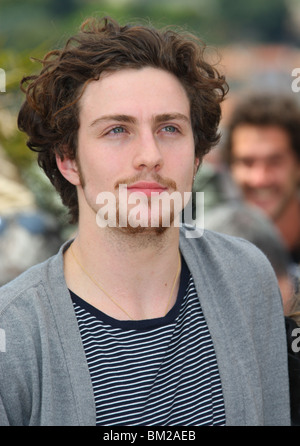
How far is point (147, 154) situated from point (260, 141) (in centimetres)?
248

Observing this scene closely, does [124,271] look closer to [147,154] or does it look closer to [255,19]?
[147,154]

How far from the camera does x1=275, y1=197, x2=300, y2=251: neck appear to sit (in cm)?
410

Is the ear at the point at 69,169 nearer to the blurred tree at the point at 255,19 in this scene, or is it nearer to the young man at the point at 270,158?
the young man at the point at 270,158

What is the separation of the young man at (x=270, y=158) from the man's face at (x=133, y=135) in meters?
2.15

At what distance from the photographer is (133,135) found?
1.81 meters

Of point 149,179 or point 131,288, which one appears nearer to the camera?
point 149,179

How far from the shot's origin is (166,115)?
1820 mm

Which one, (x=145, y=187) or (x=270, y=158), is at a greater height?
(x=270, y=158)

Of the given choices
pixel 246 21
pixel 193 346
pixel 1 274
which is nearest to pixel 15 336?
pixel 193 346

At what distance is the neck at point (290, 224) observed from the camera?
410cm

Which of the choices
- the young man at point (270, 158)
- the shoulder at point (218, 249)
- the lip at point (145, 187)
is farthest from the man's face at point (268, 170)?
the lip at point (145, 187)

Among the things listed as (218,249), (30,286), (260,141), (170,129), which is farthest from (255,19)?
(30,286)

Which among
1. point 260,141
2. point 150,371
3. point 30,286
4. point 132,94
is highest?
point 260,141
